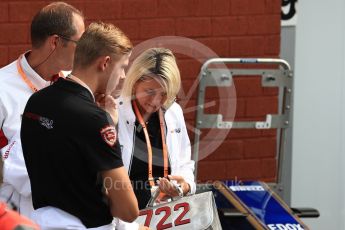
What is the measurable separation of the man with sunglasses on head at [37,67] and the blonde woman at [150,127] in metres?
0.40

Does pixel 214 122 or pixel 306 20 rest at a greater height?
pixel 306 20

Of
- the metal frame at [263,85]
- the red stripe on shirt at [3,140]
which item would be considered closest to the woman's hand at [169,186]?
the red stripe on shirt at [3,140]

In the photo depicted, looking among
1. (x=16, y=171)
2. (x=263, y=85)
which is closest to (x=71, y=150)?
(x=16, y=171)

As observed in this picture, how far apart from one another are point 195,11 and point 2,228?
314cm

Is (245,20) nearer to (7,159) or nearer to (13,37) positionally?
(13,37)

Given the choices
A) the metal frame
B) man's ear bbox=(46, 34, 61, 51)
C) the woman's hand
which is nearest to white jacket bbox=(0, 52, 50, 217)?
man's ear bbox=(46, 34, 61, 51)

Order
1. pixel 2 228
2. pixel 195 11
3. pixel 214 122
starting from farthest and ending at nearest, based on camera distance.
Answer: pixel 195 11
pixel 214 122
pixel 2 228

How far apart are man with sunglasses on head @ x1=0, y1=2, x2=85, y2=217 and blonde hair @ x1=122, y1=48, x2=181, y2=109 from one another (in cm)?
38

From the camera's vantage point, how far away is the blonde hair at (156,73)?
3.67 meters

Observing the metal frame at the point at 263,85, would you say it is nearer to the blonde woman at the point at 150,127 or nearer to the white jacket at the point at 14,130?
the blonde woman at the point at 150,127

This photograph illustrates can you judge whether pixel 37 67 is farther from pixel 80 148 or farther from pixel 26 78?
pixel 80 148

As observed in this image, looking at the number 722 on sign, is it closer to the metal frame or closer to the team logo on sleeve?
the team logo on sleeve

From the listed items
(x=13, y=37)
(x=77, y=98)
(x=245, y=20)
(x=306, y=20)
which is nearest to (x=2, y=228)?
(x=77, y=98)

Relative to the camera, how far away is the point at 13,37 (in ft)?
15.6
